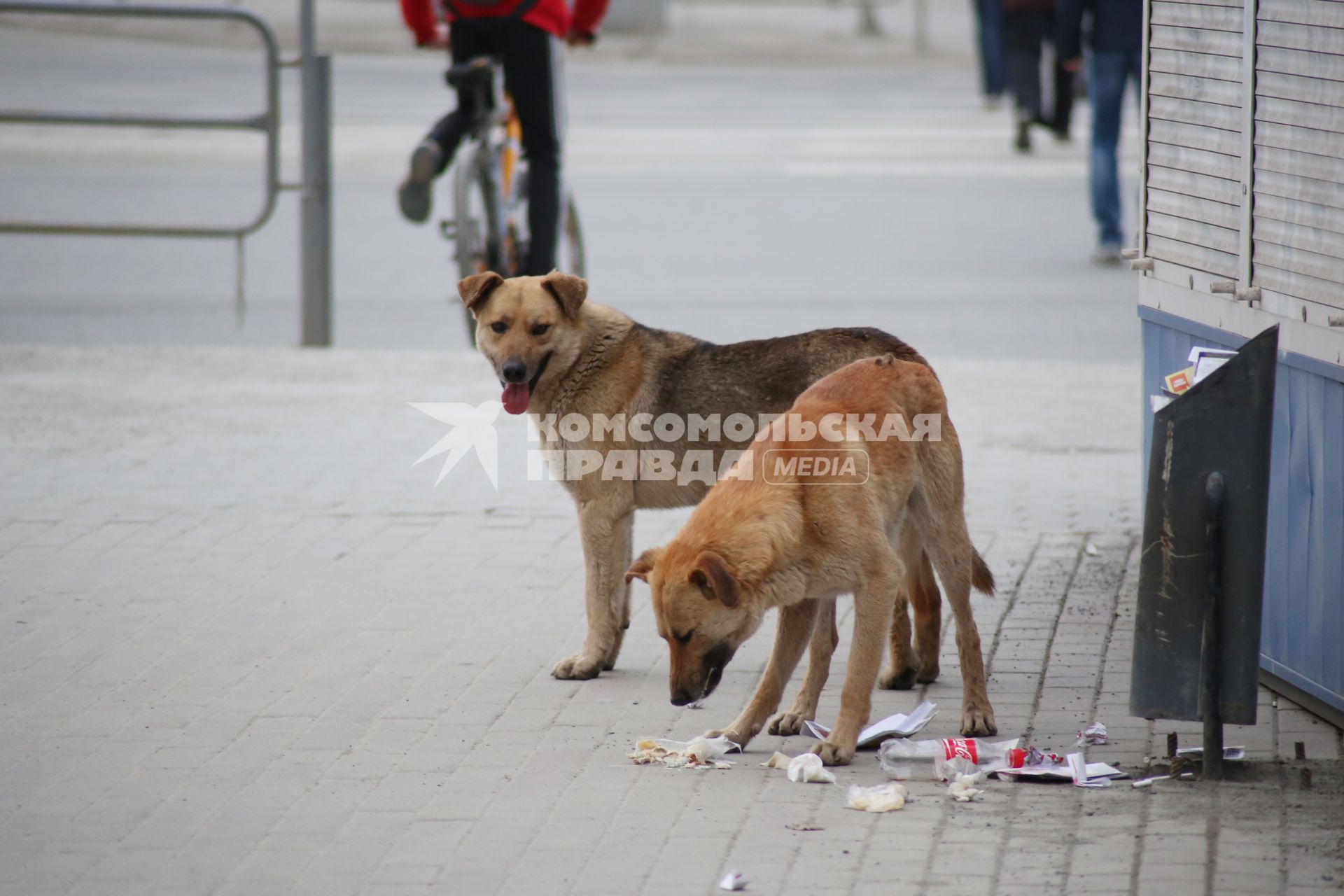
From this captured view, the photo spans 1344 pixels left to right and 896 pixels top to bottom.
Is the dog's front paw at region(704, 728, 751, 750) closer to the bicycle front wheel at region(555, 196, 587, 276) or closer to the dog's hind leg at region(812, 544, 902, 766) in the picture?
the dog's hind leg at region(812, 544, 902, 766)

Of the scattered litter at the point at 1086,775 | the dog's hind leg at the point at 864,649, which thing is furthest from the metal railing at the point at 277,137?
the scattered litter at the point at 1086,775

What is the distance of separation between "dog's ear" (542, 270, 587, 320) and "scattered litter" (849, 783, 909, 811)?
2028 millimetres

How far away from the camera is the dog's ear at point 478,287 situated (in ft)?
19.6

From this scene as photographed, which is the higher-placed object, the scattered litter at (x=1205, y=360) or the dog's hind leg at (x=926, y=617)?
the scattered litter at (x=1205, y=360)

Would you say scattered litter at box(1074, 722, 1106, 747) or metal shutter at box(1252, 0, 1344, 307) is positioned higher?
metal shutter at box(1252, 0, 1344, 307)

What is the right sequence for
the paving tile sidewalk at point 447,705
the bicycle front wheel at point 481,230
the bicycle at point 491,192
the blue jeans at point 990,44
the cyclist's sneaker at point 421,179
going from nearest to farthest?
the paving tile sidewalk at point 447,705
the cyclist's sneaker at point 421,179
the bicycle at point 491,192
the bicycle front wheel at point 481,230
the blue jeans at point 990,44

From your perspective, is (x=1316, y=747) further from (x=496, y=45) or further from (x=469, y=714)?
(x=496, y=45)

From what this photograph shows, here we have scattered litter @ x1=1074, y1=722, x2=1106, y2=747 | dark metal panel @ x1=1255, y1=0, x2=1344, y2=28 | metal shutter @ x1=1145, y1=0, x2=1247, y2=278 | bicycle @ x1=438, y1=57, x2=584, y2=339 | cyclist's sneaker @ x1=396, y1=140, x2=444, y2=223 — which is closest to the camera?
dark metal panel @ x1=1255, y1=0, x2=1344, y2=28

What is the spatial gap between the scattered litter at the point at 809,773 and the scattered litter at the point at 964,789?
33 centimetres

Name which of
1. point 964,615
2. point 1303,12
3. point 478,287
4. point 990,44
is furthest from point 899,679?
point 990,44

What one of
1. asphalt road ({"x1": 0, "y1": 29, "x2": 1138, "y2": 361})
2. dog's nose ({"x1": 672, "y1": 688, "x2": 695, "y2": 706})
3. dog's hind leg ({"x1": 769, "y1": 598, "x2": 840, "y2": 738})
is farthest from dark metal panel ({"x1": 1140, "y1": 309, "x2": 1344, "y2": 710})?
asphalt road ({"x1": 0, "y1": 29, "x2": 1138, "y2": 361})

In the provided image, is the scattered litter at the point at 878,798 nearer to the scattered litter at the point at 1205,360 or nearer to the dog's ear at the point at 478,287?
the scattered litter at the point at 1205,360

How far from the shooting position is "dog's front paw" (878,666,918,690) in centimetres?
579

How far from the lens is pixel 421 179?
1050 centimetres
